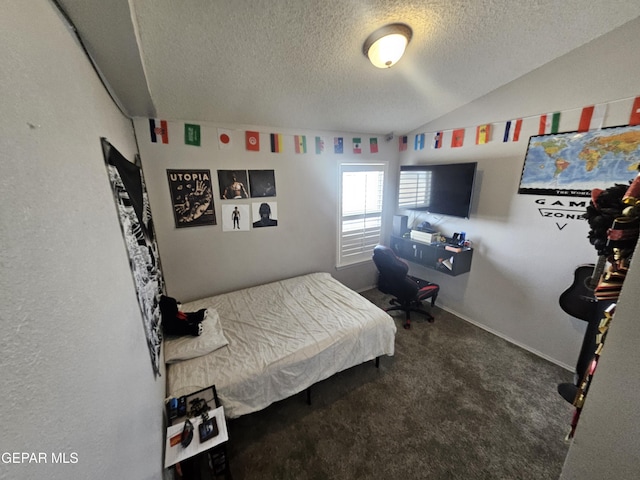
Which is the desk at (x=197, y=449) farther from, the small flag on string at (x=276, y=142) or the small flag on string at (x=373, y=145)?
the small flag on string at (x=373, y=145)

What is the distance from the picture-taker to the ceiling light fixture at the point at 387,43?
4.79ft

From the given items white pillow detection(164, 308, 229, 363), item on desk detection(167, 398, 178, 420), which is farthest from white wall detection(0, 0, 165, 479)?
white pillow detection(164, 308, 229, 363)

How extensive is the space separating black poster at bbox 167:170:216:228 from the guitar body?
3.28 meters

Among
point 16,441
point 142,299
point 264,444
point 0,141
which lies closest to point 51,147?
point 0,141

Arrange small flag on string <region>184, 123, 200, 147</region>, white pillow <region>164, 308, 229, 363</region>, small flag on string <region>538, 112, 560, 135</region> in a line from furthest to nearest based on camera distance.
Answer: small flag on string <region>184, 123, 200, 147</region> → small flag on string <region>538, 112, 560, 135</region> → white pillow <region>164, 308, 229, 363</region>

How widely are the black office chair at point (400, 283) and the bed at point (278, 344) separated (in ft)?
1.86

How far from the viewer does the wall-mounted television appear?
2594mm

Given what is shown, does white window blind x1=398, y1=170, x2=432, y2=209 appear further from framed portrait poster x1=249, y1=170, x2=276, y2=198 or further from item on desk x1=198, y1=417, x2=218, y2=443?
item on desk x1=198, y1=417, x2=218, y2=443

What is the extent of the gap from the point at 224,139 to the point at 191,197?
666 millimetres

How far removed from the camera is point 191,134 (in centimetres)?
223

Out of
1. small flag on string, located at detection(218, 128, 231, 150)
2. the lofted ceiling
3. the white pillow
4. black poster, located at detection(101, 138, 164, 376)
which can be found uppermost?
the lofted ceiling

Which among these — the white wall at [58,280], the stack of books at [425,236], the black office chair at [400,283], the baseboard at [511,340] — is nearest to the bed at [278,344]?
the black office chair at [400,283]

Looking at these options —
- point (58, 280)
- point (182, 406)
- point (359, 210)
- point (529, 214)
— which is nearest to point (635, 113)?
point (529, 214)

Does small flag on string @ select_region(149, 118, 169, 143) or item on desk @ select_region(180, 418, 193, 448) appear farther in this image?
small flag on string @ select_region(149, 118, 169, 143)
